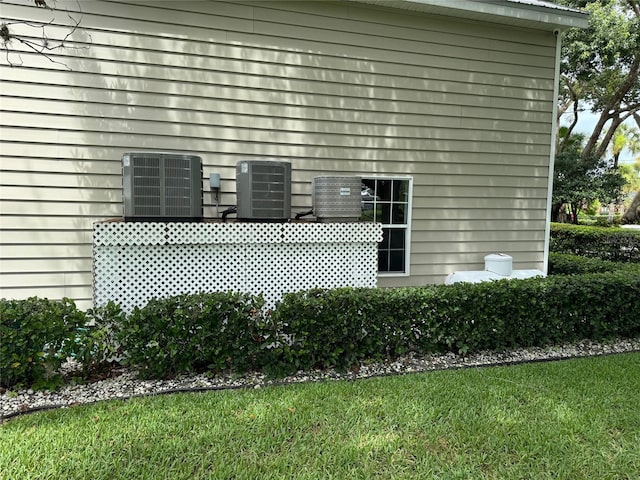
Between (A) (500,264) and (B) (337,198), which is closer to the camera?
(B) (337,198)

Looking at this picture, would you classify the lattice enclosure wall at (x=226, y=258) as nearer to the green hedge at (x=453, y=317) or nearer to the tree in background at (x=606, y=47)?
the green hedge at (x=453, y=317)

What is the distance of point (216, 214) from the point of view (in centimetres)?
500

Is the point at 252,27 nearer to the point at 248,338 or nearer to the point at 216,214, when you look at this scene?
the point at 216,214

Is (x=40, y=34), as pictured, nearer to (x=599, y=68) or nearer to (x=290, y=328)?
(x=290, y=328)

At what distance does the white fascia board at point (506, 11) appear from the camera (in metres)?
5.30

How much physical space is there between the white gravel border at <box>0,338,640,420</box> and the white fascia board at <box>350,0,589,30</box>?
4183 mm

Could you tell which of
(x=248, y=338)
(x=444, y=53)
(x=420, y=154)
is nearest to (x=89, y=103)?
(x=248, y=338)

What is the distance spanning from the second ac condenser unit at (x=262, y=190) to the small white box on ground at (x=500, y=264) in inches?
126

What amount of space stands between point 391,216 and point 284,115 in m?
1.92

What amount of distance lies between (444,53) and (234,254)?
3.91m

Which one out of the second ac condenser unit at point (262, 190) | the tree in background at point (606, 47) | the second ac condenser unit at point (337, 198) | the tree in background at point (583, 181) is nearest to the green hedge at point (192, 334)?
the second ac condenser unit at point (262, 190)

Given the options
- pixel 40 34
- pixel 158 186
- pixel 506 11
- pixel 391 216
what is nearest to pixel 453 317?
pixel 391 216

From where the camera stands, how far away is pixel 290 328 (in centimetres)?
355

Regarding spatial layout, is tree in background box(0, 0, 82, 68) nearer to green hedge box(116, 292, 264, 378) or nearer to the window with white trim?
green hedge box(116, 292, 264, 378)
